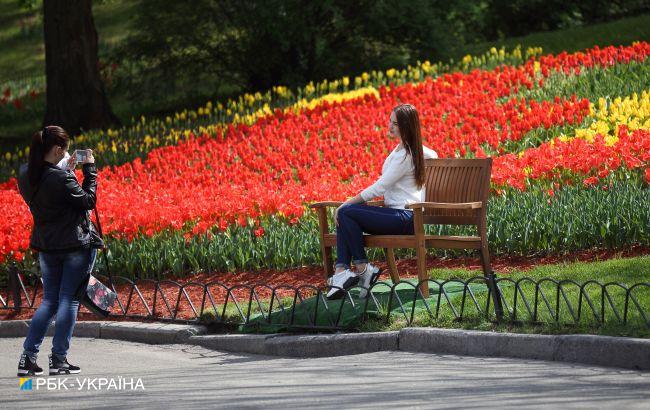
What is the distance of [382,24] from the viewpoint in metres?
20.7

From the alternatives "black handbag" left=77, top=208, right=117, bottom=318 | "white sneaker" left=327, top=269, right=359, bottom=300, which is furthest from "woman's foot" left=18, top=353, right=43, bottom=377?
"white sneaker" left=327, top=269, right=359, bottom=300

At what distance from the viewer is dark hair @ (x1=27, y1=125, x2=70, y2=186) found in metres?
7.89

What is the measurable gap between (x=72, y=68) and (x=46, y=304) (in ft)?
46.6

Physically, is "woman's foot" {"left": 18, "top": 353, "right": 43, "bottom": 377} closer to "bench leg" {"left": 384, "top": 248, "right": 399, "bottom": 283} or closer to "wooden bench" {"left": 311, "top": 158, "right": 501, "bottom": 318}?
"wooden bench" {"left": 311, "top": 158, "right": 501, "bottom": 318}

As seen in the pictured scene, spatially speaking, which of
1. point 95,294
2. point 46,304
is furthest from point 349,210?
point 46,304

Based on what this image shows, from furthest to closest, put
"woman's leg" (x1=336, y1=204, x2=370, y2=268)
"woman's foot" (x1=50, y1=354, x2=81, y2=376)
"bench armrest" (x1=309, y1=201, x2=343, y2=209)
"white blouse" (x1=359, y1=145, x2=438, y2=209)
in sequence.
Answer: "bench armrest" (x1=309, y1=201, x2=343, y2=209) → "white blouse" (x1=359, y1=145, x2=438, y2=209) → "woman's leg" (x1=336, y1=204, x2=370, y2=268) → "woman's foot" (x1=50, y1=354, x2=81, y2=376)

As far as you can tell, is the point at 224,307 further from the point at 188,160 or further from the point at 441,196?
the point at 188,160

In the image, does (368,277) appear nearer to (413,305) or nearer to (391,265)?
(391,265)

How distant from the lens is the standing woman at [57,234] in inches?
309

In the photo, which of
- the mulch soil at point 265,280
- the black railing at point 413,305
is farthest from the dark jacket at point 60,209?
the mulch soil at point 265,280

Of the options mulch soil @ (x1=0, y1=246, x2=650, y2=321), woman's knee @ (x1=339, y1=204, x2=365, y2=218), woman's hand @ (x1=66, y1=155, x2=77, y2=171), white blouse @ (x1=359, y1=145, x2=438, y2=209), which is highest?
woman's hand @ (x1=66, y1=155, x2=77, y2=171)

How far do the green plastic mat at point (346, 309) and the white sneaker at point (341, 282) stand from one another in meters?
0.06

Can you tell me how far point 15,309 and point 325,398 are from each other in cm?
521

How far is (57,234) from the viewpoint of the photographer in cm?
785
